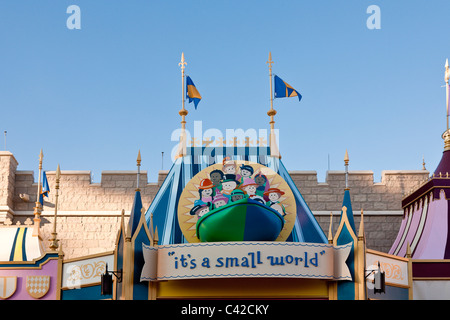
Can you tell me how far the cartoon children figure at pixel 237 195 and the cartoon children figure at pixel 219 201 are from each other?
78 cm

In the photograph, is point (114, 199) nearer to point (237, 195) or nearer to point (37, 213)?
point (37, 213)

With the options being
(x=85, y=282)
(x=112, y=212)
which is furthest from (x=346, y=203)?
(x=112, y=212)

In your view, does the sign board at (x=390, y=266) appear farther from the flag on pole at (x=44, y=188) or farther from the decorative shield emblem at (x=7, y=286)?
the flag on pole at (x=44, y=188)

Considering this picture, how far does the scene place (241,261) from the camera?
1623cm

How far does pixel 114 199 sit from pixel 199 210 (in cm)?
615

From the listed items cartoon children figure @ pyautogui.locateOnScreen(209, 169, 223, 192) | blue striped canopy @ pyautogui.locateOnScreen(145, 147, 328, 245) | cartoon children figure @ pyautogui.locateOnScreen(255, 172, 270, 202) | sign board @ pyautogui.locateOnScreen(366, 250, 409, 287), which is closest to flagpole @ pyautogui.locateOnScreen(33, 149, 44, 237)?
blue striped canopy @ pyautogui.locateOnScreen(145, 147, 328, 245)

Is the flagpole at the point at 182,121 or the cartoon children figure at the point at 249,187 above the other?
the flagpole at the point at 182,121

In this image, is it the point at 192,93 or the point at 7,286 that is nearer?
the point at 7,286

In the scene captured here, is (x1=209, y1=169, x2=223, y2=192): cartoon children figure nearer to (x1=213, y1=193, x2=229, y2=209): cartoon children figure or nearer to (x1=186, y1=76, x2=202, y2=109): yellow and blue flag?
(x1=213, y1=193, x2=229, y2=209): cartoon children figure

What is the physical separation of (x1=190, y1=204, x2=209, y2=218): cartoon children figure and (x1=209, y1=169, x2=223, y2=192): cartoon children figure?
62 cm

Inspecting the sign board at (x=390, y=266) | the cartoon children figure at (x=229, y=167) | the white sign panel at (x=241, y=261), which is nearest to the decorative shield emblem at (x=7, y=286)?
the white sign panel at (x=241, y=261)

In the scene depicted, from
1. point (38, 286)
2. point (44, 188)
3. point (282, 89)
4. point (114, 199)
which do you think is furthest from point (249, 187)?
point (44, 188)

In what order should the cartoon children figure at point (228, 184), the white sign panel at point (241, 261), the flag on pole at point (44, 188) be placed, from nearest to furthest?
the white sign panel at point (241, 261) → the cartoon children figure at point (228, 184) → the flag on pole at point (44, 188)

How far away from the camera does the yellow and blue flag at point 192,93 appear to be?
21266mm
